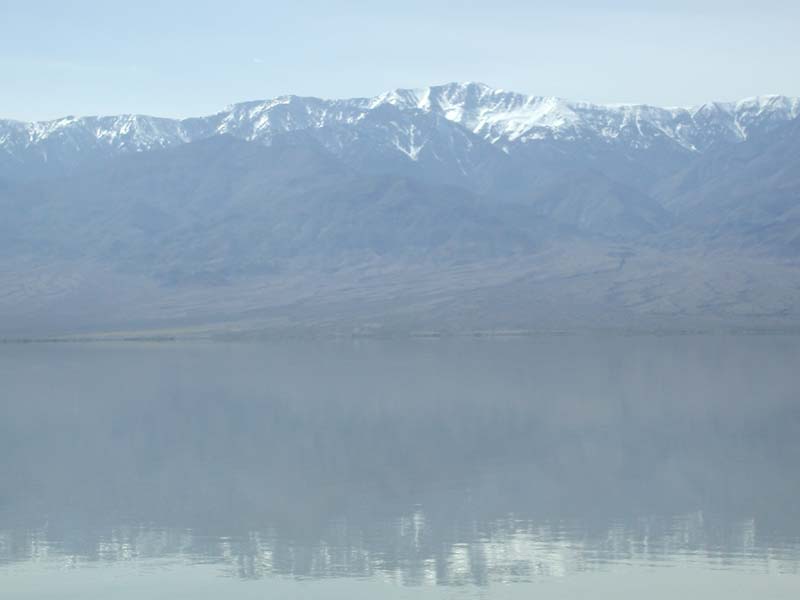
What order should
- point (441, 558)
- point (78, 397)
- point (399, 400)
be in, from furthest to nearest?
point (78, 397), point (399, 400), point (441, 558)

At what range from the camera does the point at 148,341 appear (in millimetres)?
125250

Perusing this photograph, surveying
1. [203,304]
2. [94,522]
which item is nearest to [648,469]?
[94,522]

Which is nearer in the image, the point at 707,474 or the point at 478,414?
the point at 707,474

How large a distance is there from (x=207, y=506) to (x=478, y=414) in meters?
20.6

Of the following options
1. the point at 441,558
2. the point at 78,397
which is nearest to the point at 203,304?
the point at 78,397

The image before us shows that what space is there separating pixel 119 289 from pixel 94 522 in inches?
5808

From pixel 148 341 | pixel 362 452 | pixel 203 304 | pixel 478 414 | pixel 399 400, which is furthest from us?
pixel 203 304

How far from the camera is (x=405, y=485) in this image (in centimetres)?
3875

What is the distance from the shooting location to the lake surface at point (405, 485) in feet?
91.3

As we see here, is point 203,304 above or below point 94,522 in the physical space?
above

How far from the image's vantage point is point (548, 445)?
46.3 meters

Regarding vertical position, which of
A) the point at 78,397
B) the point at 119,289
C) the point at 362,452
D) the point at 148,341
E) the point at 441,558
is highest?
the point at 119,289

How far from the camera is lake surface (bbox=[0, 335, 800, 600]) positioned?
27.8 meters

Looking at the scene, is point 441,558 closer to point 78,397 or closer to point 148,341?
point 78,397
